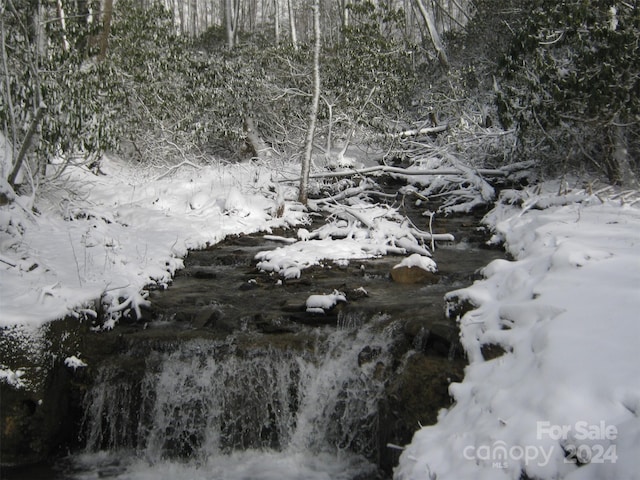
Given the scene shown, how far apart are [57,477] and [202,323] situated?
215 cm

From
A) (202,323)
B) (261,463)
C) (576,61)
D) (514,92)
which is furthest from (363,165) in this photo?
(261,463)

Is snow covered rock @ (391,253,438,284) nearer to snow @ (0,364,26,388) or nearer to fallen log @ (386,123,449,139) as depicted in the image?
snow @ (0,364,26,388)

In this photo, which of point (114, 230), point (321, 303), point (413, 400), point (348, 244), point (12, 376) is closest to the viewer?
point (413, 400)

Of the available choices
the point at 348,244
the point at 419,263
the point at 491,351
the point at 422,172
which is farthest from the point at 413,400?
the point at 422,172

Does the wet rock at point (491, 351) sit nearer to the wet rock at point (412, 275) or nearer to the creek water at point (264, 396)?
the creek water at point (264, 396)

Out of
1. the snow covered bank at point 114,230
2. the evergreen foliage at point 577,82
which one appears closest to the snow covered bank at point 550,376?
the evergreen foliage at point 577,82

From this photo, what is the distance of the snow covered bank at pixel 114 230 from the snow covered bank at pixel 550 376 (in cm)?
420

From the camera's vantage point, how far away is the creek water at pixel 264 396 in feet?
16.1

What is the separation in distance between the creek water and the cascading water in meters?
0.01

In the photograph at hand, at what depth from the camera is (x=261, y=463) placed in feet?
16.5

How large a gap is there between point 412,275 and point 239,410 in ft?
11.2

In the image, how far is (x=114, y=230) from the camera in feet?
30.4

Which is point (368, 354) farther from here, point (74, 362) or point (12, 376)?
point (12, 376)

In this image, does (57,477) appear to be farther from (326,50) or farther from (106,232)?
(326,50)
